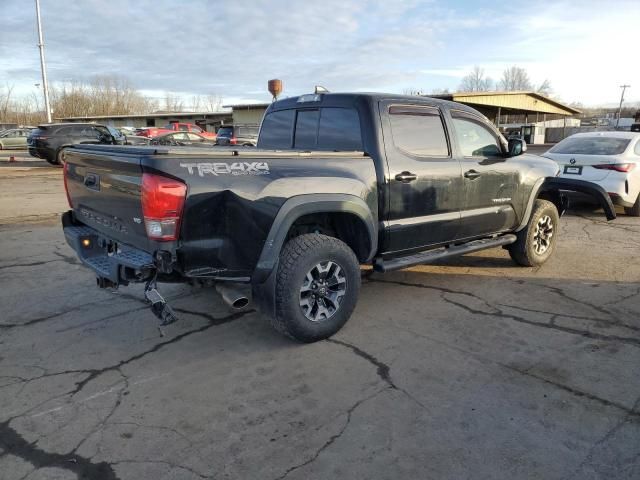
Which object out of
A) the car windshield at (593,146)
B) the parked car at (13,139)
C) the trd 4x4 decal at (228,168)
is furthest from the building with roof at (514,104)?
the parked car at (13,139)

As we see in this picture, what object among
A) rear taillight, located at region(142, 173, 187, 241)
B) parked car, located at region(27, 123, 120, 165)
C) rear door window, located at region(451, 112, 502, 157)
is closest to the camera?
rear taillight, located at region(142, 173, 187, 241)

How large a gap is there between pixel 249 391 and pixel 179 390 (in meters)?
0.47

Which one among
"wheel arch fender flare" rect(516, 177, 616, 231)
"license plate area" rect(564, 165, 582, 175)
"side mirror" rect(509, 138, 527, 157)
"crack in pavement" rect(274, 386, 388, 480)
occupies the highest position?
"side mirror" rect(509, 138, 527, 157)

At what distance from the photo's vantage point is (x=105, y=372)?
3502mm

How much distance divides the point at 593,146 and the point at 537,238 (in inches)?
180

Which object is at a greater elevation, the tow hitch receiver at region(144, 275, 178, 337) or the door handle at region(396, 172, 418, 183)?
the door handle at region(396, 172, 418, 183)

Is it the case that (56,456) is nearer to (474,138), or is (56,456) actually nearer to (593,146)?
(474,138)

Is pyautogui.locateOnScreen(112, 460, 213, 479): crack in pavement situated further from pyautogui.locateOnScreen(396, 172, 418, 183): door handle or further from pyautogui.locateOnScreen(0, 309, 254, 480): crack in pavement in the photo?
pyautogui.locateOnScreen(396, 172, 418, 183): door handle

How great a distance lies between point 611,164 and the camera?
8.65 metres

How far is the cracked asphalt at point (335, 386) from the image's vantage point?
258 centimetres

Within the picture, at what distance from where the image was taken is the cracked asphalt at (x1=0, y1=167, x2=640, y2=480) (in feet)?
8.46

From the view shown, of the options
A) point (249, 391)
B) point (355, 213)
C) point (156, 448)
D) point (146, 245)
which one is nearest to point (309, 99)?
point (355, 213)

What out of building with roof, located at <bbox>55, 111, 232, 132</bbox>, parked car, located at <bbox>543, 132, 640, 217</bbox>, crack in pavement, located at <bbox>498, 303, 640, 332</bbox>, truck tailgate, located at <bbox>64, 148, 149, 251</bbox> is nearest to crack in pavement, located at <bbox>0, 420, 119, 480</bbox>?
truck tailgate, located at <bbox>64, 148, 149, 251</bbox>

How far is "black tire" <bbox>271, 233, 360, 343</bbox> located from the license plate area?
22.2 feet
